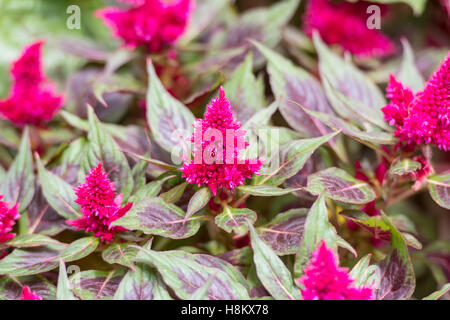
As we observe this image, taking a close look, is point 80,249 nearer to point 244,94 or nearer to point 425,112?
point 244,94

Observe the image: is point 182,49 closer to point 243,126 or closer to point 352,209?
point 243,126

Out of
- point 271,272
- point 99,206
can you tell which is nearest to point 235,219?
point 271,272

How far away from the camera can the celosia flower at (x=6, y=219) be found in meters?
0.84

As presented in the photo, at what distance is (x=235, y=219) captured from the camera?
81 centimetres

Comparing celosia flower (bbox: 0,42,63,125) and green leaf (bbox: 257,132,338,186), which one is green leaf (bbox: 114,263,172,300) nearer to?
green leaf (bbox: 257,132,338,186)

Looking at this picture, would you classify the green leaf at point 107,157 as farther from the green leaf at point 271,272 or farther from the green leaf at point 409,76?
the green leaf at point 409,76

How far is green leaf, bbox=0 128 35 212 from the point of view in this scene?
37.6 inches

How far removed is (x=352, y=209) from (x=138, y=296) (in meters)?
0.42

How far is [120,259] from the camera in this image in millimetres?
797

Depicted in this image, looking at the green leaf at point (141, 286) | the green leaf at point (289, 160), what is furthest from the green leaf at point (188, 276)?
the green leaf at point (289, 160)

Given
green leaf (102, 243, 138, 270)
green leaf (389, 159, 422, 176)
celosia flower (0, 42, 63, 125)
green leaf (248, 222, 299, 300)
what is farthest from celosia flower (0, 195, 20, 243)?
green leaf (389, 159, 422, 176)

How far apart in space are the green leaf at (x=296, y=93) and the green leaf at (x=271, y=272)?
0.32m

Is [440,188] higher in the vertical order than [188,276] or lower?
higher

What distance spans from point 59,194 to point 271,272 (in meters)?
0.42
